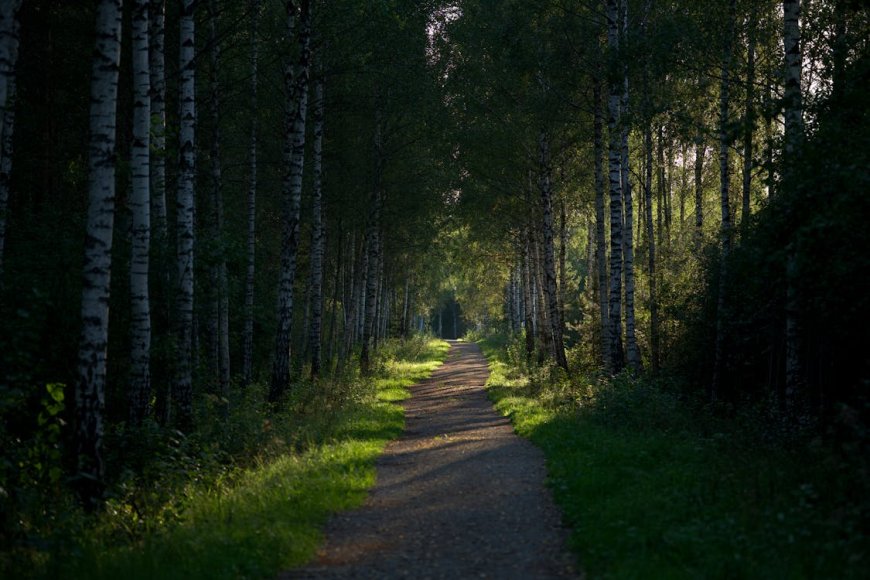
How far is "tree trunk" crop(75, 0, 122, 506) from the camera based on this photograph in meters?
8.59

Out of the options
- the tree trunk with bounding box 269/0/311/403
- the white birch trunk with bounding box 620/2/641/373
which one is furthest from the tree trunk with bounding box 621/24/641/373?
the tree trunk with bounding box 269/0/311/403

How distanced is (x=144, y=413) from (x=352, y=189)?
19.1m

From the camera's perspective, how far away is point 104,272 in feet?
28.5

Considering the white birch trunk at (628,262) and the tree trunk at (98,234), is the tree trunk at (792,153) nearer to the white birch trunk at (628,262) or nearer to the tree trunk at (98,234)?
the white birch trunk at (628,262)

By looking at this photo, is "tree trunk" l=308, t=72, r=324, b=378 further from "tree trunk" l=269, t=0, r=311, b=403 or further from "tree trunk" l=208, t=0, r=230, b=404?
"tree trunk" l=269, t=0, r=311, b=403

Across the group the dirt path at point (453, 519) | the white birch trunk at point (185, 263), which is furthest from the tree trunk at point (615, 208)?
the white birch trunk at point (185, 263)

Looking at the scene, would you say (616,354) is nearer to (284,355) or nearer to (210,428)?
(284,355)

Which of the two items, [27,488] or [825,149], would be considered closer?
[27,488]

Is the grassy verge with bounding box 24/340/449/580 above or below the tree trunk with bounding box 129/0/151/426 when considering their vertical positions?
below

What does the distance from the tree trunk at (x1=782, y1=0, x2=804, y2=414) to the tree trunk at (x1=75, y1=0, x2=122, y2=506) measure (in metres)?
8.61

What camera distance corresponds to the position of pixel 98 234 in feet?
28.5

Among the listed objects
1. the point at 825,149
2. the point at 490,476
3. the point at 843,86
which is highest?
the point at 843,86

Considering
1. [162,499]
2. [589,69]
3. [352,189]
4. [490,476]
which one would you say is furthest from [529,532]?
[352,189]

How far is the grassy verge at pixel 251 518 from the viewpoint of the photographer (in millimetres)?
6922
